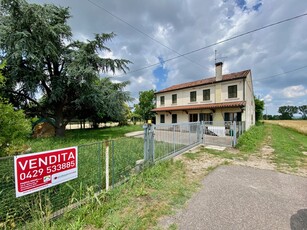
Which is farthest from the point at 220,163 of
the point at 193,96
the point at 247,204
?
the point at 193,96

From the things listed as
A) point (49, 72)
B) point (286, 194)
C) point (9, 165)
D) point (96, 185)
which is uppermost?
point (49, 72)

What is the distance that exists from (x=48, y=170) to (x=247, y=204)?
3.75m

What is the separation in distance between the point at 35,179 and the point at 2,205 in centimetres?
72

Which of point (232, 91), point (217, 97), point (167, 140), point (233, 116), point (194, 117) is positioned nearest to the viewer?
point (167, 140)

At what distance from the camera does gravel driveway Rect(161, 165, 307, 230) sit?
2.49 m

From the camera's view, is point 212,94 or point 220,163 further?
point 212,94

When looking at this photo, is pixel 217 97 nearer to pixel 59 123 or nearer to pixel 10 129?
pixel 59 123

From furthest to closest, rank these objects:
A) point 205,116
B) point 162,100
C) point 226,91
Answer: point 162,100 < point 205,116 < point 226,91

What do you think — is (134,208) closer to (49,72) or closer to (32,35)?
(32,35)

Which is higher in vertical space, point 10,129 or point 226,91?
point 226,91

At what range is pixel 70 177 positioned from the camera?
2727 mm

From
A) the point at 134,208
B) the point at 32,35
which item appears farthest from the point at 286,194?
the point at 32,35

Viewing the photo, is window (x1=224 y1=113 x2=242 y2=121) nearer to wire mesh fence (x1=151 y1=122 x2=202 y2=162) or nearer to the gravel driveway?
wire mesh fence (x1=151 y1=122 x2=202 y2=162)

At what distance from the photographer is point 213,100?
16.4 metres
